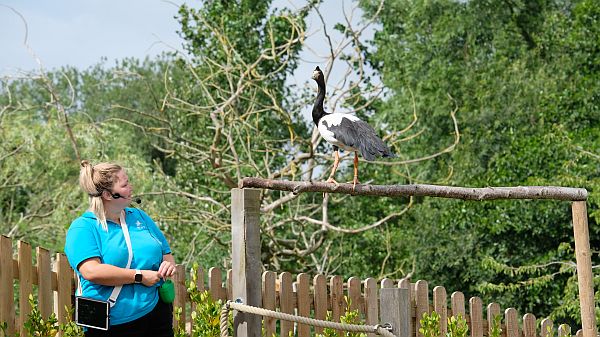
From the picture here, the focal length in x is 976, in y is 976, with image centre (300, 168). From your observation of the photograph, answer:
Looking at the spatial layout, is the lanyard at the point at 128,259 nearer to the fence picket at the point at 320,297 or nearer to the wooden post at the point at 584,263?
the fence picket at the point at 320,297

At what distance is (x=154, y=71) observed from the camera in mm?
30344

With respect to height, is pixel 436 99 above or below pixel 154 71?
below

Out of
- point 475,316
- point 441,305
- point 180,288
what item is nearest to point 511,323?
point 475,316

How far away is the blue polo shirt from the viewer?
3.43 m

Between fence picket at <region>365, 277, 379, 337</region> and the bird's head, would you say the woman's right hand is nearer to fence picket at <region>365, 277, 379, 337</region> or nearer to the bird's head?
the bird's head

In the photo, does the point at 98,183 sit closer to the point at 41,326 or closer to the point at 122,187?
the point at 122,187

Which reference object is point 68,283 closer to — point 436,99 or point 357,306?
point 357,306

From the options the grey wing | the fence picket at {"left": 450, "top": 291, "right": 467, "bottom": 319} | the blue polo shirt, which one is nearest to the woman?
the blue polo shirt

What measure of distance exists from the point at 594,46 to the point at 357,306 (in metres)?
8.51

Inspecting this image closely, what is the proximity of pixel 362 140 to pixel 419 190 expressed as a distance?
354mm

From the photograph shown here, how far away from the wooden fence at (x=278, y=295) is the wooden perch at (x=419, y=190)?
1.84 feet

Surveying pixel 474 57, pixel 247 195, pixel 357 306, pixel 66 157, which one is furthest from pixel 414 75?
pixel 247 195

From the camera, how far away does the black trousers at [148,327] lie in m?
3.47

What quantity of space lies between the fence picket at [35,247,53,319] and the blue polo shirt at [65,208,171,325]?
43.7 inches
